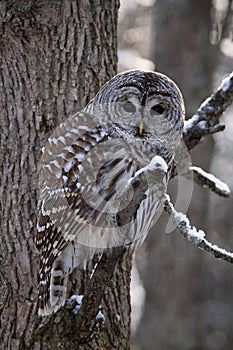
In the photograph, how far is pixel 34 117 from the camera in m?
4.20

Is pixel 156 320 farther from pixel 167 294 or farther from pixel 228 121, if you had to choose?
pixel 228 121

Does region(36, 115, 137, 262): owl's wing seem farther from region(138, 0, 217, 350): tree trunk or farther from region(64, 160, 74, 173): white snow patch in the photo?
region(138, 0, 217, 350): tree trunk

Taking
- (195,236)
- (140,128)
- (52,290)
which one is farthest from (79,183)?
(195,236)

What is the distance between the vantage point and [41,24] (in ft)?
13.9

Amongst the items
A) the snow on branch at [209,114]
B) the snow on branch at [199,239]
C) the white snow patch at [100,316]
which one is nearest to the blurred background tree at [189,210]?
the snow on branch at [209,114]

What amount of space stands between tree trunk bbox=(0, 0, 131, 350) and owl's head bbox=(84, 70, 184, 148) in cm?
19

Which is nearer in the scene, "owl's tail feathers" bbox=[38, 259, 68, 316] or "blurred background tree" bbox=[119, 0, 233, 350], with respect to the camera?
"owl's tail feathers" bbox=[38, 259, 68, 316]

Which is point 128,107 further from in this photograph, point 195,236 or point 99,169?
point 195,236

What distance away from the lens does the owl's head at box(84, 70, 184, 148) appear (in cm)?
413

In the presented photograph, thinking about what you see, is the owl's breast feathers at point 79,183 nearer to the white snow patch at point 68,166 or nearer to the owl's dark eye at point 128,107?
the white snow patch at point 68,166

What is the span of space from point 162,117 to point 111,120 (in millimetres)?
287

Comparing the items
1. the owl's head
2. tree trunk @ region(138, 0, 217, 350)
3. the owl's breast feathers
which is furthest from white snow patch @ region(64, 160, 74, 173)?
tree trunk @ region(138, 0, 217, 350)

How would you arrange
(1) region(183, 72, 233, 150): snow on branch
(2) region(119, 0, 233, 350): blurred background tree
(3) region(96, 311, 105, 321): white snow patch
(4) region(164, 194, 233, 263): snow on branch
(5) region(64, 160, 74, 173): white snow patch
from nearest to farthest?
(4) region(164, 194, 233, 263): snow on branch < (3) region(96, 311, 105, 321): white snow patch < (5) region(64, 160, 74, 173): white snow patch < (1) region(183, 72, 233, 150): snow on branch < (2) region(119, 0, 233, 350): blurred background tree

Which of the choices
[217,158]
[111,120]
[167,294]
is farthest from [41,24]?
[217,158]
